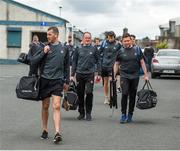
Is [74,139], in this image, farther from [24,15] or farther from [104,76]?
[24,15]

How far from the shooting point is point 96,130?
10844 mm

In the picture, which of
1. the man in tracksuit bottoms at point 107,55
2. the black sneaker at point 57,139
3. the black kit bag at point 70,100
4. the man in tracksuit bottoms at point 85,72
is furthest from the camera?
the man in tracksuit bottoms at point 107,55

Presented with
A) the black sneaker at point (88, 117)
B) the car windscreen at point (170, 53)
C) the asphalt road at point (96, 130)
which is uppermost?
the car windscreen at point (170, 53)

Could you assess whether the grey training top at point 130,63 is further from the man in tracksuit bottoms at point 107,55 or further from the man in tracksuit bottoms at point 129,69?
the man in tracksuit bottoms at point 107,55

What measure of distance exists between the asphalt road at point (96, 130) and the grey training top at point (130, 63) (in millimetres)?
949

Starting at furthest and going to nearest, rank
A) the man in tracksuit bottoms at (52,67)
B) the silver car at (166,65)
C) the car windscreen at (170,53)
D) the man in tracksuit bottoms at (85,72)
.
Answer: the car windscreen at (170,53), the silver car at (166,65), the man in tracksuit bottoms at (85,72), the man in tracksuit bottoms at (52,67)

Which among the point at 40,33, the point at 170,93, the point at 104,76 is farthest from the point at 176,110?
the point at 40,33

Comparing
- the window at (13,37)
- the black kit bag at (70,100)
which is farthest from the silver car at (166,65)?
the window at (13,37)

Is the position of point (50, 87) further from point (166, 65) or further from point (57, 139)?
point (166, 65)

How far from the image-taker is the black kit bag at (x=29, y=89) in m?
9.63

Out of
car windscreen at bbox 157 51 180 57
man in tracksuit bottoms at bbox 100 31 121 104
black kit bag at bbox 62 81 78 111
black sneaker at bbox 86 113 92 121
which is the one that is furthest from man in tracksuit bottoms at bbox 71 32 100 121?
car windscreen at bbox 157 51 180 57

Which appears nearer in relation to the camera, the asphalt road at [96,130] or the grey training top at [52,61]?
the asphalt road at [96,130]

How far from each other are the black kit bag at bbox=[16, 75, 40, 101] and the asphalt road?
671 mm

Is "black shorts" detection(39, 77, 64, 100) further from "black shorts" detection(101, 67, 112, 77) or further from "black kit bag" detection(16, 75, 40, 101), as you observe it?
"black shorts" detection(101, 67, 112, 77)
